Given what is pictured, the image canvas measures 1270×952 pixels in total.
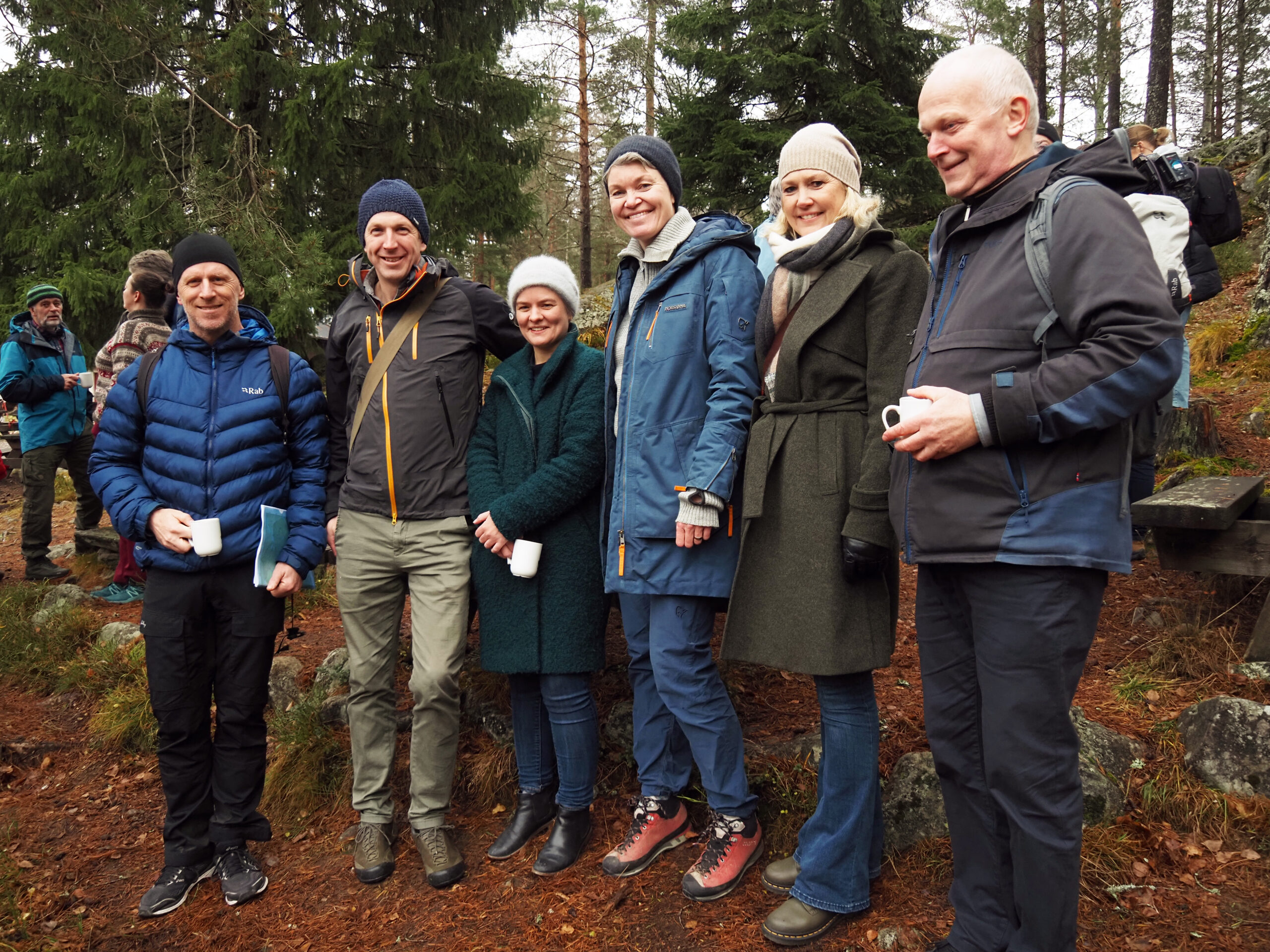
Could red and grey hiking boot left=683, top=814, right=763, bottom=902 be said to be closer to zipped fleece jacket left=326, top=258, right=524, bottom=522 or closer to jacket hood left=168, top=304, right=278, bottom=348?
zipped fleece jacket left=326, top=258, right=524, bottom=522

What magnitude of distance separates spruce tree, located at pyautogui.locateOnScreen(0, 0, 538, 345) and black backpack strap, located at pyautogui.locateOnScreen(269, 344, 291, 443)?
4224mm

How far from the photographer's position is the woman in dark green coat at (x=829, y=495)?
258 cm

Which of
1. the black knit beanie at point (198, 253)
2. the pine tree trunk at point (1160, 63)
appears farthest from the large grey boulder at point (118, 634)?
the pine tree trunk at point (1160, 63)

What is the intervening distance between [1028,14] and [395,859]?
1504 centimetres

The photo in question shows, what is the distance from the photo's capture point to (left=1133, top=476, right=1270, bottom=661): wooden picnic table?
3.29 metres

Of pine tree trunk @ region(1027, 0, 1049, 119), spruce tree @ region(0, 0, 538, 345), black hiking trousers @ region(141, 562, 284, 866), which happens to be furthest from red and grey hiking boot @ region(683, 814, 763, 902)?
pine tree trunk @ region(1027, 0, 1049, 119)

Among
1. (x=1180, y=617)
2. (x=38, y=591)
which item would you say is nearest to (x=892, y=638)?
(x=1180, y=617)

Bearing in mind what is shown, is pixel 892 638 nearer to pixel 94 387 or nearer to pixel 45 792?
pixel 45 792

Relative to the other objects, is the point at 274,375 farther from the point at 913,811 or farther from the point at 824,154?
the point at 913,811

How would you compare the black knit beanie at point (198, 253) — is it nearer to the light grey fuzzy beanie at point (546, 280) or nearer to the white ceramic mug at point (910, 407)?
the light grey fuzzy beanie at point (546, 280)

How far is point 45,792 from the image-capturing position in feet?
14.8

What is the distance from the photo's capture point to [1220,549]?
11.4 feet

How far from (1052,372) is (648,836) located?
2.27 metres

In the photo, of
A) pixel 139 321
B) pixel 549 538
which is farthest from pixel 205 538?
pixel 139 321
